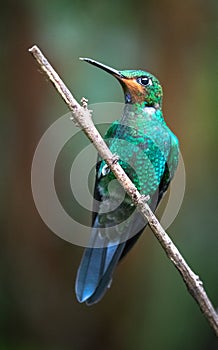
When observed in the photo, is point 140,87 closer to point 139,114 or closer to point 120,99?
point 139,114

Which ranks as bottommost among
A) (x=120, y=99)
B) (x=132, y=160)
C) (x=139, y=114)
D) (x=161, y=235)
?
(x=161, y=235)

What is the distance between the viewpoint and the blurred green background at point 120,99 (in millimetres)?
2975

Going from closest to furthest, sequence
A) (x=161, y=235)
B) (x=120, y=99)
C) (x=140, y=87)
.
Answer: (x=161, y=235), (x=140, y=87), (x=120, y=99)

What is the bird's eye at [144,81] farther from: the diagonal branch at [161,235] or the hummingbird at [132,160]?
the diagonal branch at [161,235]

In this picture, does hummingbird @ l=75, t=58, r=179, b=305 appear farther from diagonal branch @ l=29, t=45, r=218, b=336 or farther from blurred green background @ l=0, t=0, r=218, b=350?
blurred green background @ l=0, t=0, r=218, b=350

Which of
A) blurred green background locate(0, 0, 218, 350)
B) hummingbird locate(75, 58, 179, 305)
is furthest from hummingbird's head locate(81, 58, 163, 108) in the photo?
blurred green background locate(0, 0, 218, 350)

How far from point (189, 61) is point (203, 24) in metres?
0.24

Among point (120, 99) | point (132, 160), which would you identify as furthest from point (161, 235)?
point (120, 99)

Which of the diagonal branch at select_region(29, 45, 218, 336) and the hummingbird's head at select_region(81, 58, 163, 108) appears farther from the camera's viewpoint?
the hummingbird's head at select_region(81, 58, 163, 108)

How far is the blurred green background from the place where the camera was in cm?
297

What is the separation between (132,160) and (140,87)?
24 cm

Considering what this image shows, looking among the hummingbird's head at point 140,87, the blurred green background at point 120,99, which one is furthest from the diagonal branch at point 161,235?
the blurred green background at point 120,99

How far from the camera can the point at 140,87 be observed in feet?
6.30

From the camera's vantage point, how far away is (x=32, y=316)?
10.5 feet
